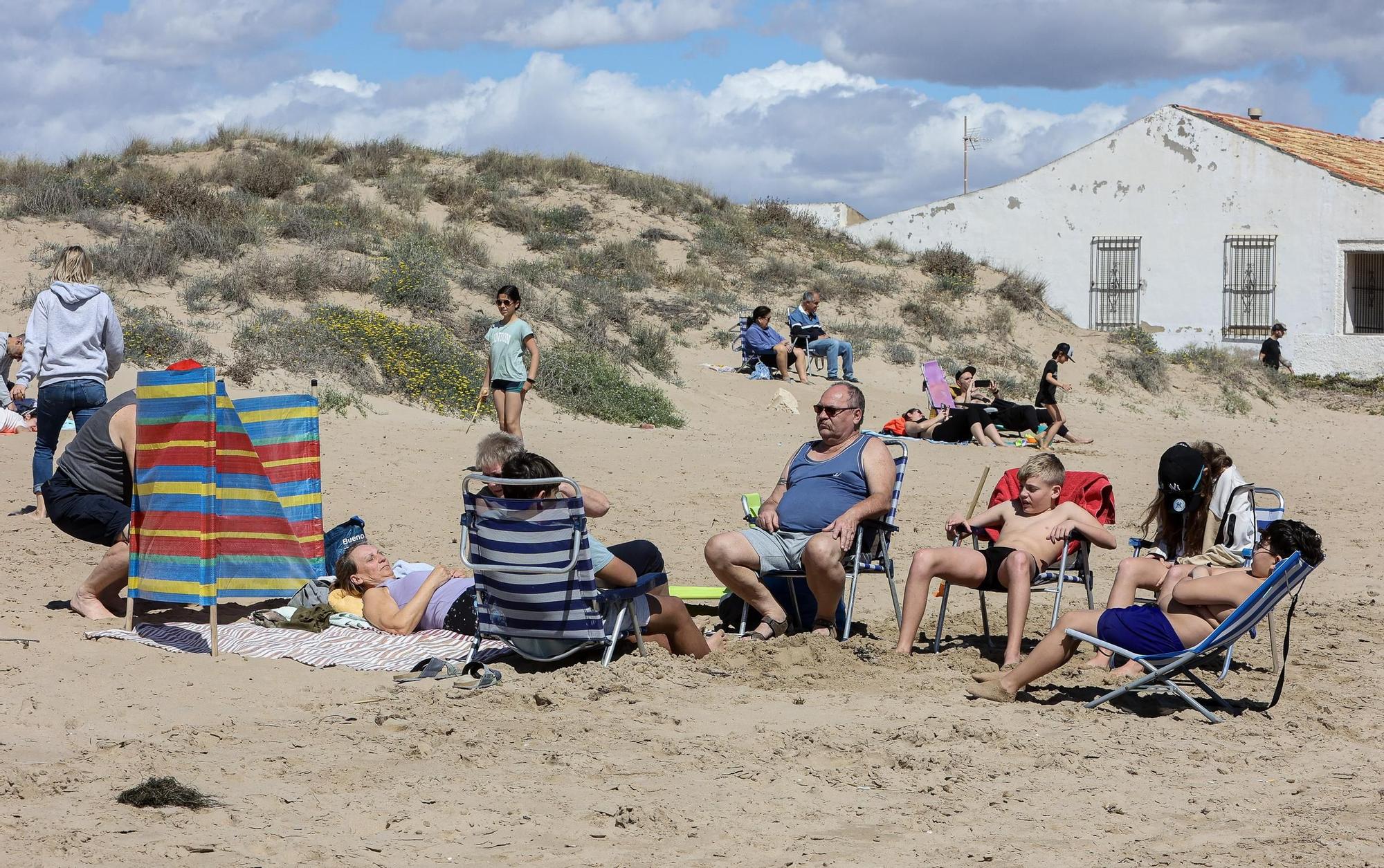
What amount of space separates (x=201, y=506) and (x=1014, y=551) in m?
3.44

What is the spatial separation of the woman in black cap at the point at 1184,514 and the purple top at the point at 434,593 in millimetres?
2964

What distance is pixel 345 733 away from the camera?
452 centimetres

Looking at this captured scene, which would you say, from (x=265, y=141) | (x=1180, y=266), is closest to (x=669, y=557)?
(x=265, y=141)

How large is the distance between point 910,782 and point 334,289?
42.6 feet

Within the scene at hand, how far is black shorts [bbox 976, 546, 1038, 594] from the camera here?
5.84 metres

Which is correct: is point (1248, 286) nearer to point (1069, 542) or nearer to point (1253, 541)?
point (1253, 541)

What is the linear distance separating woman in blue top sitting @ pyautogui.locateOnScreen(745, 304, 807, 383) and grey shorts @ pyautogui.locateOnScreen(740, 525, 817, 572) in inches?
460

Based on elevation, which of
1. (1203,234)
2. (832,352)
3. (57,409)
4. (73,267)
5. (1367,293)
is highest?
(1203,234)

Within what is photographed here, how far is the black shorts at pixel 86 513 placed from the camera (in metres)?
5.92

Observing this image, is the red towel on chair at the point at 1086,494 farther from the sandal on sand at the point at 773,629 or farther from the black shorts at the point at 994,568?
the sandal on sand at the point at 773,629

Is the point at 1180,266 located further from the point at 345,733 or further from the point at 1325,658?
the point at 345,733

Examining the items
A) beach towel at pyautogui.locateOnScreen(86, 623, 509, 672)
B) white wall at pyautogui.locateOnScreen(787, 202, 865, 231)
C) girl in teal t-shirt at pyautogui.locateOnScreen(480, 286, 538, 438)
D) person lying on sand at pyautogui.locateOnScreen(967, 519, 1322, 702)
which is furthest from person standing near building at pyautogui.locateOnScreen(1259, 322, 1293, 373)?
beach towel at pyautogui.locateOnScreen(86, 623, 509, 672)

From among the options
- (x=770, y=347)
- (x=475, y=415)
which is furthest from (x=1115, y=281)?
(x=475, y=415)

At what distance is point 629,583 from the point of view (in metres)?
5.50
